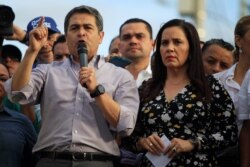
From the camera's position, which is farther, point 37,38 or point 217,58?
point 217,58

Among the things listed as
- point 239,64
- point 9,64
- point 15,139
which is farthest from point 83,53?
point 9,64

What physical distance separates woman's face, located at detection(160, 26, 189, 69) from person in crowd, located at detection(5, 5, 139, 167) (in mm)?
315

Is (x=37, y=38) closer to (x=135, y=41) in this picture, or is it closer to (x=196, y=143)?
(x=196, y=143)

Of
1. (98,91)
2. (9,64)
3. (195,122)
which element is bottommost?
(195,122)

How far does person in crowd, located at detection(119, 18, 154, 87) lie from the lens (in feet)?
22.0

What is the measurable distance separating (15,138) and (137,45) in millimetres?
1820

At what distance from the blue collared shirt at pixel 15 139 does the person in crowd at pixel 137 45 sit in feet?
4.30

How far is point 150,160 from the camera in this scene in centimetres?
488

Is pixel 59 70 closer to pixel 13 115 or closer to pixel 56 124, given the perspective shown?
pixel 56 124

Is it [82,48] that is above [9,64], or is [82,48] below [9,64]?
above

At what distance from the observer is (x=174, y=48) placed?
5.06 meters

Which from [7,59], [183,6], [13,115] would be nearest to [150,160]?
[13,115]

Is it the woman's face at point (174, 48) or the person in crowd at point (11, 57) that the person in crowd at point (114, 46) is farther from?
the woman's face at point (174, 48)

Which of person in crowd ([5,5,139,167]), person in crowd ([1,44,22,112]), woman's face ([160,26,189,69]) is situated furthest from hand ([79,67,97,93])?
person in crowd ([1,44,22,112])
